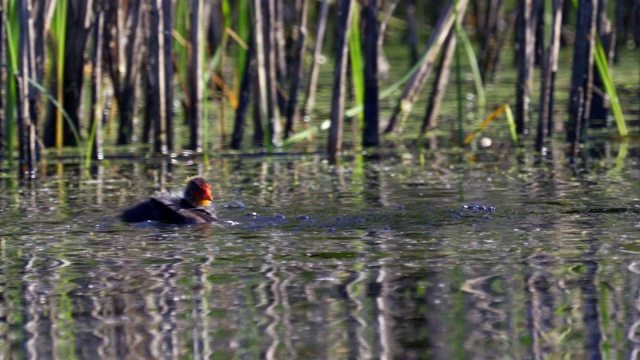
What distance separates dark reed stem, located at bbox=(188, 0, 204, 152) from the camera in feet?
26.9

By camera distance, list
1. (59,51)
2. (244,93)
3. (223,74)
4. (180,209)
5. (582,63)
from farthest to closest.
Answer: (223,74)
(244,93)
(59,51)
(582,63)
(180,209)

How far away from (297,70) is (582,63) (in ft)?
7.49

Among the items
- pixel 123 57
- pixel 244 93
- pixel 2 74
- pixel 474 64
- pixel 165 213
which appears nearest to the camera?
pixel 165 213

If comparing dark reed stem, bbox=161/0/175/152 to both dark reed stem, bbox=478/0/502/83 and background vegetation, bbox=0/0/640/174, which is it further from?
dark reed stem, bbox=478/0/502/83

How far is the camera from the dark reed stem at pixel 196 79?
26.9 feet

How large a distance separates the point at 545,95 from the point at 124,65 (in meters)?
3.46

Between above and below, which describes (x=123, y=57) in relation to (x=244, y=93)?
above

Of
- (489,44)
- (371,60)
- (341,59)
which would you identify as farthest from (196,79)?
(489,44)

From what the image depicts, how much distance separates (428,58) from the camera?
9461 mm

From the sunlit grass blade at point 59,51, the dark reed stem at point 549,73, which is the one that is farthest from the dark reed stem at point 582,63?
the sunlit grass blade at point 59,51

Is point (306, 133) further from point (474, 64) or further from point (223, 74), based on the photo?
point (223, 74)

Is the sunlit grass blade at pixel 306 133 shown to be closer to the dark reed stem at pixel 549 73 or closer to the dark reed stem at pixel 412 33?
the dark reed stem at pixel 549 73

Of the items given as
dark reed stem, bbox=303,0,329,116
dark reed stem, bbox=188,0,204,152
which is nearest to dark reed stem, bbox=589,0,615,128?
dark reed stem, bbox=303,0,329,116

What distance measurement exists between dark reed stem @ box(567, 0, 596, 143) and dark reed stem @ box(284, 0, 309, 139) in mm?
2142
